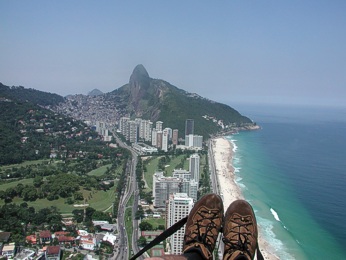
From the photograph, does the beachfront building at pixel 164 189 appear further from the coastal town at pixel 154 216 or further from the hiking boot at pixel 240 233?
the hiking boot at pixel 240 233

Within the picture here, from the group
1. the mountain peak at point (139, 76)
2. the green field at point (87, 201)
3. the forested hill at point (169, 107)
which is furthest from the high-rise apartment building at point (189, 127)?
the mountain peak at point (139, 76)

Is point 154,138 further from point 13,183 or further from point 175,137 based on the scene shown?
point 13,183

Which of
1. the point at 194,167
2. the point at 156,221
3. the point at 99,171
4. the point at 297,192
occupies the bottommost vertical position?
the point at 156,221

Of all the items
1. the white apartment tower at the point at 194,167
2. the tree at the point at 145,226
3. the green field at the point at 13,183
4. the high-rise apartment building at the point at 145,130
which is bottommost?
the tree at the point at 145,226

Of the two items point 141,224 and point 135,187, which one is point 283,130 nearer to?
point 135,187

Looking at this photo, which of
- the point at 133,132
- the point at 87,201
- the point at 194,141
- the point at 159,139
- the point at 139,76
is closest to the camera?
the point at 87,201

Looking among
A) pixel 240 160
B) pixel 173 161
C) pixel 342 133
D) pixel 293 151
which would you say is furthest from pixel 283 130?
pixel 173 161

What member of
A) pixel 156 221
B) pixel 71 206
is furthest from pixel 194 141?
pixel 156 221
